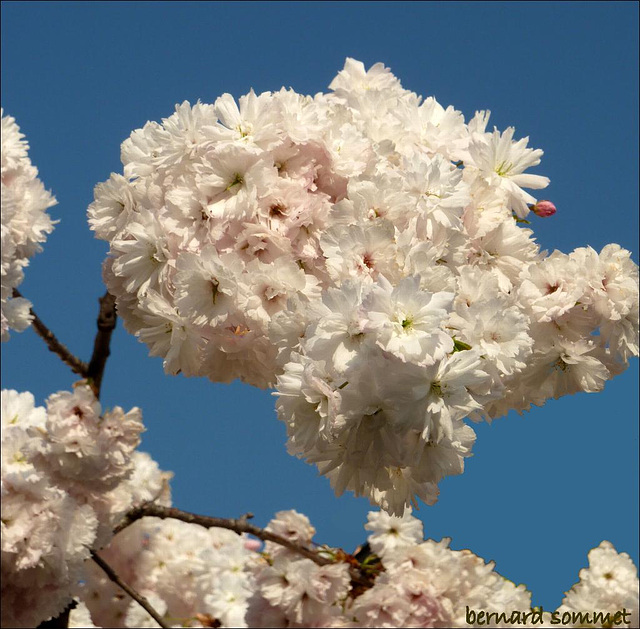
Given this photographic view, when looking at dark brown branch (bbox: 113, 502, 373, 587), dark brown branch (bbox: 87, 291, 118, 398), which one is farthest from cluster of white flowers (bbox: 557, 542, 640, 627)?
dark brown branch (bbox: 87, 291, 118, 398)

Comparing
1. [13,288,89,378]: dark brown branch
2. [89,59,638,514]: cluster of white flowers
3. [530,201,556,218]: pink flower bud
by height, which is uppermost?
[13,288,89,378]: dark brown branch

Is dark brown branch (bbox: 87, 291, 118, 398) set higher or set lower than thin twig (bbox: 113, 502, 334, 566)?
higher

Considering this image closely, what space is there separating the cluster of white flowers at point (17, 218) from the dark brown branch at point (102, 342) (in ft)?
2.60

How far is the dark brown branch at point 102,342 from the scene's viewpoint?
15.1ft

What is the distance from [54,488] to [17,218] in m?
1.30

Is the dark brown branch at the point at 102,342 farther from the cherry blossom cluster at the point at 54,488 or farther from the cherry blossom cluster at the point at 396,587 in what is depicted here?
the cherry blossom cluster at the point at 396,587

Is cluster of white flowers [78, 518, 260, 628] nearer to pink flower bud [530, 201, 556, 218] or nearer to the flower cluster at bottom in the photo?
the flower cluster at bottom

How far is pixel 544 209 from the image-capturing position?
273cm

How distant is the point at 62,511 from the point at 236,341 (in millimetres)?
2165

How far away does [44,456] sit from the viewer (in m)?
4.33

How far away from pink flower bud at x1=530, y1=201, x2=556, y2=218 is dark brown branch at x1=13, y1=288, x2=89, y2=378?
2.76m

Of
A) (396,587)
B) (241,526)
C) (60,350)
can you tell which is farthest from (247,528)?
(60,350)

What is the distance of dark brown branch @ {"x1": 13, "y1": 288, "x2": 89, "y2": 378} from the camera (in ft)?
15.0

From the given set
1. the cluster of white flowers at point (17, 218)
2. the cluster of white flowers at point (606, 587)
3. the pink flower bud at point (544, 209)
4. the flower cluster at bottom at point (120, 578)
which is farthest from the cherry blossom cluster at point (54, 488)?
the cluster of white flowers at point (606, 587)
